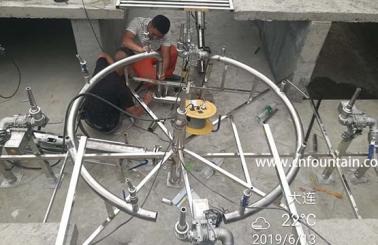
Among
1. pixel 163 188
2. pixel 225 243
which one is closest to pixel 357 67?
pixel 163 188

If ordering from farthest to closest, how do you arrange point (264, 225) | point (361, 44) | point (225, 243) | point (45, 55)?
1. point (361, 44)
2. point (45, 55)
3. point (264, 225)
4. point (225, 243)

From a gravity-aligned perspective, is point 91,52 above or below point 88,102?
above

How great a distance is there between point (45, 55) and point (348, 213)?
530 cm

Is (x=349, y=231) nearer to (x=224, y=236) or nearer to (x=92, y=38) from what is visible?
(x=224, y=236)

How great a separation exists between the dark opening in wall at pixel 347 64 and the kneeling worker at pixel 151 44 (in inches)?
97.1

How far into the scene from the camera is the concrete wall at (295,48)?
14.6ft

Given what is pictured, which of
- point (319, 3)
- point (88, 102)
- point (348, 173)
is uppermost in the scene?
point (319, 3)

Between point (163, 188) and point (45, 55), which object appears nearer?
point (163, 188)

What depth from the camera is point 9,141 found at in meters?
3.10

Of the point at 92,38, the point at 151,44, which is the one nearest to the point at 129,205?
the point at 151,44

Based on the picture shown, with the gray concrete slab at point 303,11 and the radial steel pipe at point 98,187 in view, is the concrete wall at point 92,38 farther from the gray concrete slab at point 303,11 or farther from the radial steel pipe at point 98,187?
the gray concrete slab at point 303,11

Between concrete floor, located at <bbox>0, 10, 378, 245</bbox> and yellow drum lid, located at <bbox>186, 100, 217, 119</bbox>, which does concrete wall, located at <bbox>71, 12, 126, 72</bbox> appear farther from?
yellow drum lid, located at <bbox>186, 100, 217, 119</bbox>

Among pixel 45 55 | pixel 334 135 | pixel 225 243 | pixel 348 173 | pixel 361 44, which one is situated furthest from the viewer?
pixel 361 44

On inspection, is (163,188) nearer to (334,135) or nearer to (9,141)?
(9,141)
